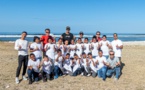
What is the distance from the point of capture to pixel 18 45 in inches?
356

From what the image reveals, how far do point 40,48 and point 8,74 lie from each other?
2173mm

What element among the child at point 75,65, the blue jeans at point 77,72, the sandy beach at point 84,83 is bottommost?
the sandy beach at point 84,83

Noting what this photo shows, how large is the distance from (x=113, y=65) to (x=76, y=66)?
157 cm

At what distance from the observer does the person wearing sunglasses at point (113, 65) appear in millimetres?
10039

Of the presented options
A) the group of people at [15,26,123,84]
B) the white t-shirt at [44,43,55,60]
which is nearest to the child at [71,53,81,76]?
the group of people at [15,26,123,84]

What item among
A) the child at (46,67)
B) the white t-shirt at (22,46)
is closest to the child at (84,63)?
the child at (46,67)

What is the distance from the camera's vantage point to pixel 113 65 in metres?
10.2

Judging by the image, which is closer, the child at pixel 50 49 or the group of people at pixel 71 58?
the group of people at pixel 71 58

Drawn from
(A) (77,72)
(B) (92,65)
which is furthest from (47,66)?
(B) (92,65)

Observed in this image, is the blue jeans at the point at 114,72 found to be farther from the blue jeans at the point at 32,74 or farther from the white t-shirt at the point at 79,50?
the blue jeans at the point at 32,74

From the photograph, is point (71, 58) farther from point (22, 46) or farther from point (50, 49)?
point (22, 46)

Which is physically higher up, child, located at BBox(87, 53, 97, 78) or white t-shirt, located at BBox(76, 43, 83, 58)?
white t-shirt, located at BBox(76, 43, 83, 58)

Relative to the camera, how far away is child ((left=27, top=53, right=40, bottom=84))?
9344 millimetres

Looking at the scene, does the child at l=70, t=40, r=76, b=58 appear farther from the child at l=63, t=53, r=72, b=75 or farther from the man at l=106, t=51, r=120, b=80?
the man at l=106, t=51, r=120, b=80
